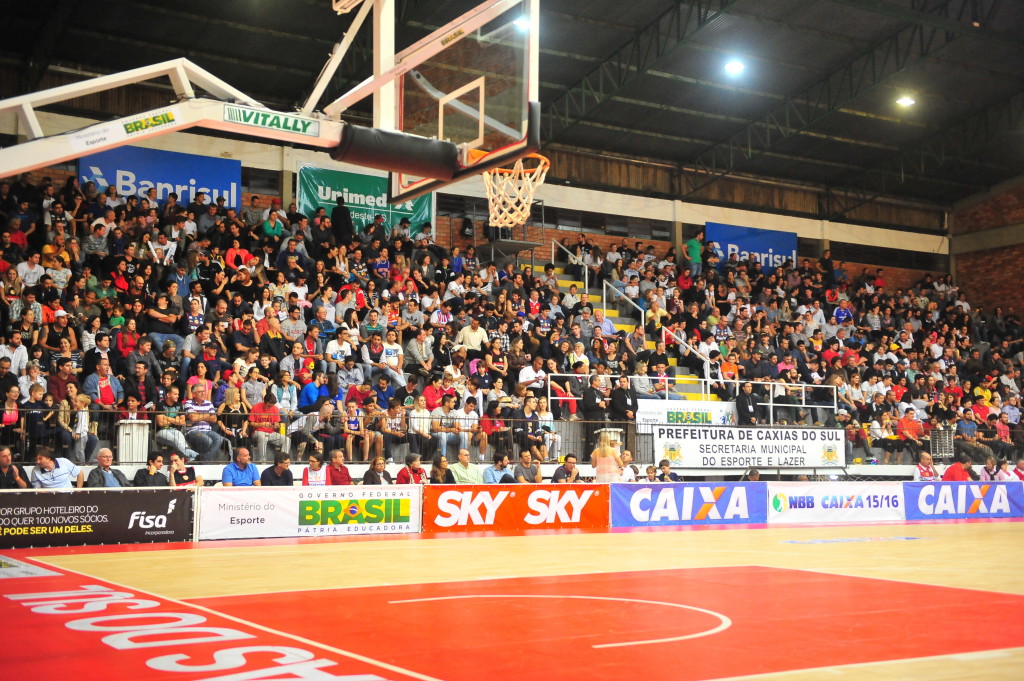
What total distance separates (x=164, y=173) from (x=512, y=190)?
12.9 metres

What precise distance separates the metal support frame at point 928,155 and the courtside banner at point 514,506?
67.2 ft

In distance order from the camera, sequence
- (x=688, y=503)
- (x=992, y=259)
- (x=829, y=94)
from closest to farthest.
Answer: (x=688, y=503)
(x=829, y=94)
(x=992, y=259)

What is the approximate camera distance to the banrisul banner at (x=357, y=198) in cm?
2662

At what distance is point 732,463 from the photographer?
22.3 metres

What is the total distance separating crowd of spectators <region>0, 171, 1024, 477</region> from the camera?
671 inches

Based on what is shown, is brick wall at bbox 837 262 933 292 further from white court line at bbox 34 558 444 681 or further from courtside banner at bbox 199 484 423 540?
white court line at bbox 34 558 444 681

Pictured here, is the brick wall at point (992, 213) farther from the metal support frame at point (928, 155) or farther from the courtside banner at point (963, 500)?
the courtside banner at point (963, 500)

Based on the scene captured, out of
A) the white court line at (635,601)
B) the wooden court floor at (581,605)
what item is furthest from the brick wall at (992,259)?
the white court line at (635,601)

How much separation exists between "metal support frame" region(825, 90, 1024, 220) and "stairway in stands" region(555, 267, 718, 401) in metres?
12.2

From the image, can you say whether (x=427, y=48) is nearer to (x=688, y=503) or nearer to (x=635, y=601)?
(x=635, y=601)

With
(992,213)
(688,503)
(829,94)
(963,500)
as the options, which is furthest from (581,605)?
(992,213)

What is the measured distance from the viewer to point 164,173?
24.8m

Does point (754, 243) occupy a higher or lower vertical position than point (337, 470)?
higher

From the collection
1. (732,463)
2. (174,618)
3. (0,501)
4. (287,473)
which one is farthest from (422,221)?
(174,618)
